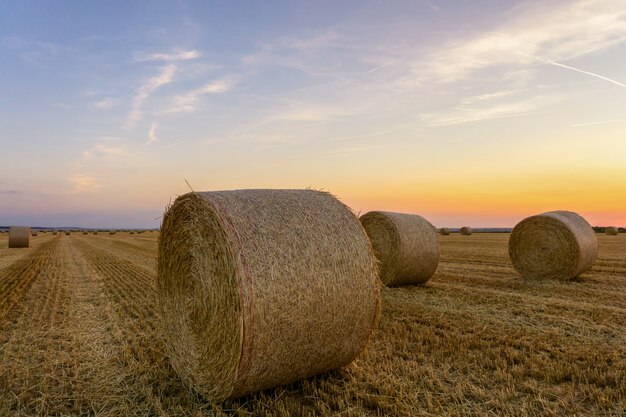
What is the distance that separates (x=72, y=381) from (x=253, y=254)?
8.74 feet

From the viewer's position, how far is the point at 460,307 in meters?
8.58

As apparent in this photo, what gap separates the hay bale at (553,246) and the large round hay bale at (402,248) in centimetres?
306

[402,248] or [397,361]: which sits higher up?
[402,248]

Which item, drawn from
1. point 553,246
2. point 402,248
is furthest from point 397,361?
point 553,246

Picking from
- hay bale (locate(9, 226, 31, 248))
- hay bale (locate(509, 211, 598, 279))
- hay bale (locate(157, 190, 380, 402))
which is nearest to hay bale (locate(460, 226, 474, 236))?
hay bale (locate(509, 211, 598, 279))

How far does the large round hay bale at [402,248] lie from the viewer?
11.2m

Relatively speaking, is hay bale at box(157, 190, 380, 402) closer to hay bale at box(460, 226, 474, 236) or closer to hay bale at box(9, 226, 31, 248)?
hay bale at box(9, 226, 31, 248)

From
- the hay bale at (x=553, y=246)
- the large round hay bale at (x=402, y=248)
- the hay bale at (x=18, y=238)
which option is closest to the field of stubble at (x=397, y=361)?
the large round hay bale at (x=402, y=248)

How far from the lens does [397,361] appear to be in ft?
18.0

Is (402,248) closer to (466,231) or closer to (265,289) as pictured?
(265,289)

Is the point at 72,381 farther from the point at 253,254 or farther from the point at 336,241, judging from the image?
the point at 336,241

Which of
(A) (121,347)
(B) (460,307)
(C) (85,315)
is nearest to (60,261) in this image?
(C) (85,315)

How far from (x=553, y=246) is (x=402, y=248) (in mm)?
4507

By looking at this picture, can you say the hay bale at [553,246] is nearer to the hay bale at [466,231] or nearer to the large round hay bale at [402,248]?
the large round hay bale at [402,248]
